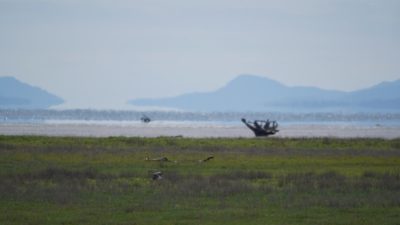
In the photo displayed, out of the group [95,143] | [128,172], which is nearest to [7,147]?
[95,143]

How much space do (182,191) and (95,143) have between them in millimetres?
29910

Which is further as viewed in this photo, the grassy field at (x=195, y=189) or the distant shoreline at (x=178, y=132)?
the distant shoreline at (x=178, y=132)

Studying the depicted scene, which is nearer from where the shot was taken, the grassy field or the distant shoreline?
the grassy field

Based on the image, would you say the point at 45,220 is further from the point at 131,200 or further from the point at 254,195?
the point at 254,195

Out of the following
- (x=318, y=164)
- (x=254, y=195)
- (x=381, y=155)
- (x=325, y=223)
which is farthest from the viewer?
(x=381, y=155)

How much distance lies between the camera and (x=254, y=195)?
82.2ft

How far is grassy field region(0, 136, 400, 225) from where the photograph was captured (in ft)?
66.8

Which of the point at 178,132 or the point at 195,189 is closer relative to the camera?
the point at 195,189

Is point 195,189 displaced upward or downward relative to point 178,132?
downward

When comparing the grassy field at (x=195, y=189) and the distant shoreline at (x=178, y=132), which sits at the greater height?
the distant shoreline at (x=178, y=132)

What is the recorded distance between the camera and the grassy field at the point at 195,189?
20.4 metres

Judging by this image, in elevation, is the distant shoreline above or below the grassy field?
above

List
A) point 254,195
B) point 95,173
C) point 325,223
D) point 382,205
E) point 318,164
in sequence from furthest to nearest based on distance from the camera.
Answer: point 318,164
point 95,173
point 254,195
point 382,205
point 325,223

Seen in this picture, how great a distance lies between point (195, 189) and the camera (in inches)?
1013
